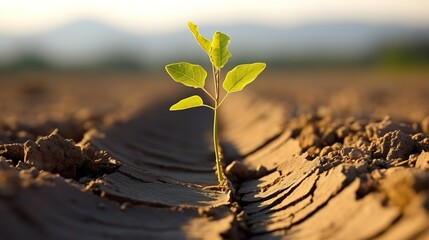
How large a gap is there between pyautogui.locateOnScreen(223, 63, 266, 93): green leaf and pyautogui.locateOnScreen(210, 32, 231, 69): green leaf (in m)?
0.12

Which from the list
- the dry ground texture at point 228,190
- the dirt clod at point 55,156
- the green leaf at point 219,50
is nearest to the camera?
the dry ground texture at point 228,190

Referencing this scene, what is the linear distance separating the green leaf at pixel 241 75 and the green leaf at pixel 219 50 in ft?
0.38

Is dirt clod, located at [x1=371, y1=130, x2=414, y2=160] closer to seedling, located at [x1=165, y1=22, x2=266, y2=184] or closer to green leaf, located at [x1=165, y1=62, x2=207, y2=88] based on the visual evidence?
seedling, located at [x1=165, y1=22, x2=266, y2=184]

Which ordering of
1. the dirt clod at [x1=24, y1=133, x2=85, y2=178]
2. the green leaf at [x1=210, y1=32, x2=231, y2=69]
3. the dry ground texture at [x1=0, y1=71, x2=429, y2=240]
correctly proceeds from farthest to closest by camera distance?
the green leaf at [x1=210, y1=32, x2=231, y2=69] < the dirt clod at [x1=24, y1=133, x2=85, y2=178] < the dry ground texture at [x1=0, y1=71, x2=429, y2=240]

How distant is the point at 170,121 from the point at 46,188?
7.55 m

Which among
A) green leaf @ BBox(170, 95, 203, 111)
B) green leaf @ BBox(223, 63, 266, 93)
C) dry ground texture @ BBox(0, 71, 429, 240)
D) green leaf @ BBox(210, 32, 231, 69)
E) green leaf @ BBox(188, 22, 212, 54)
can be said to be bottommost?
dry ground texture @ BBox(0, 71, 429, 240)

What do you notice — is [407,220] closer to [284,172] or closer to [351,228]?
[351,228]

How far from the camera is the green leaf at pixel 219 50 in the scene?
4.45m

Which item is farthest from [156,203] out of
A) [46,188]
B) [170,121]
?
[170,121]

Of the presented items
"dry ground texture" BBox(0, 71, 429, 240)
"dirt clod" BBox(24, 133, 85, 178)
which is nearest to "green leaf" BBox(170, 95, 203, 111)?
"dry ground texture" BBox(0, 71, 429, 240)

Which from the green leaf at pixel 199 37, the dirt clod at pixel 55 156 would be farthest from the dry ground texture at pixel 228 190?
the green leaf at pixel 199 37

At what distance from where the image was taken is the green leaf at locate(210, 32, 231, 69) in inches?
175

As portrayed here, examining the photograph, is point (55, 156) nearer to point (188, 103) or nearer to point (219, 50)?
point (188, 103)

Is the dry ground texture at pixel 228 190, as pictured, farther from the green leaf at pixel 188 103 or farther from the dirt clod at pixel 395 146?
the green leaf at pixel 188 103
